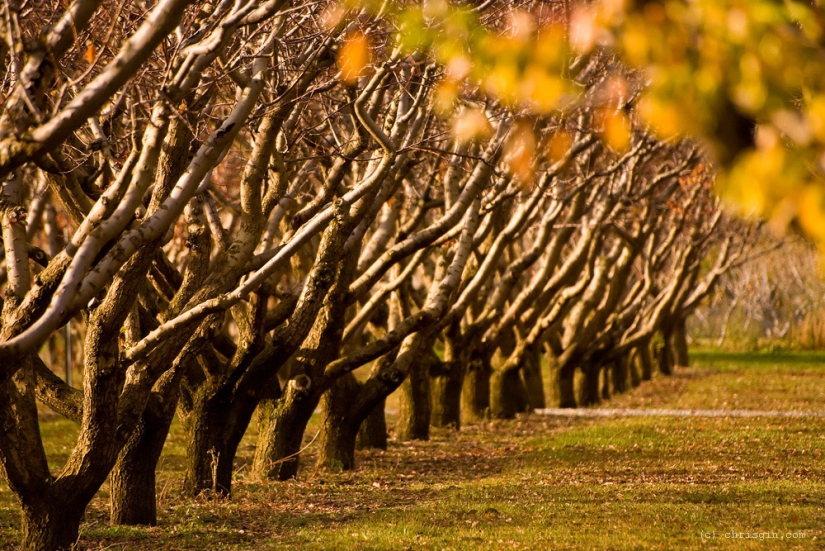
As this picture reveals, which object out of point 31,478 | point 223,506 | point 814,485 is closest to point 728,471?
point 814,485

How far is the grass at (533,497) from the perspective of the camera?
8.52 m

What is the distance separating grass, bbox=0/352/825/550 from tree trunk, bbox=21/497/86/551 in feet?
1.43

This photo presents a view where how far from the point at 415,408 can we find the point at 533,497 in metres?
6.62

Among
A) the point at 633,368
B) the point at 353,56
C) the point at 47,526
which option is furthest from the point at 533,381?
the point at 47,526

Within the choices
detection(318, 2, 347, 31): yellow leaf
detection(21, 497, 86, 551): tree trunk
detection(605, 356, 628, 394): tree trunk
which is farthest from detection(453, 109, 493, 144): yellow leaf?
detection(605, 356, 628, 394): tree trunk

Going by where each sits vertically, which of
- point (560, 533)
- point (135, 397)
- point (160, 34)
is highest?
point (160, 34)

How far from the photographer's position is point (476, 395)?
20.7 m

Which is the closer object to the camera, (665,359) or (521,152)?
(521,152)

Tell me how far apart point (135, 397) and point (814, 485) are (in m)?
6.98

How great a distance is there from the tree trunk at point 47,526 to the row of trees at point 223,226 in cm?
2

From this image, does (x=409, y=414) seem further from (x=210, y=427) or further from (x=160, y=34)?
(x=160, y=34)

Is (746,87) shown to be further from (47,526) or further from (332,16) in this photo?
(332,16)

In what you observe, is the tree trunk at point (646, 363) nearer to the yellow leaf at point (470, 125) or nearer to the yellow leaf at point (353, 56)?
the yellow leaf at point (470, 125)

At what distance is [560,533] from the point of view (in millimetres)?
8586
